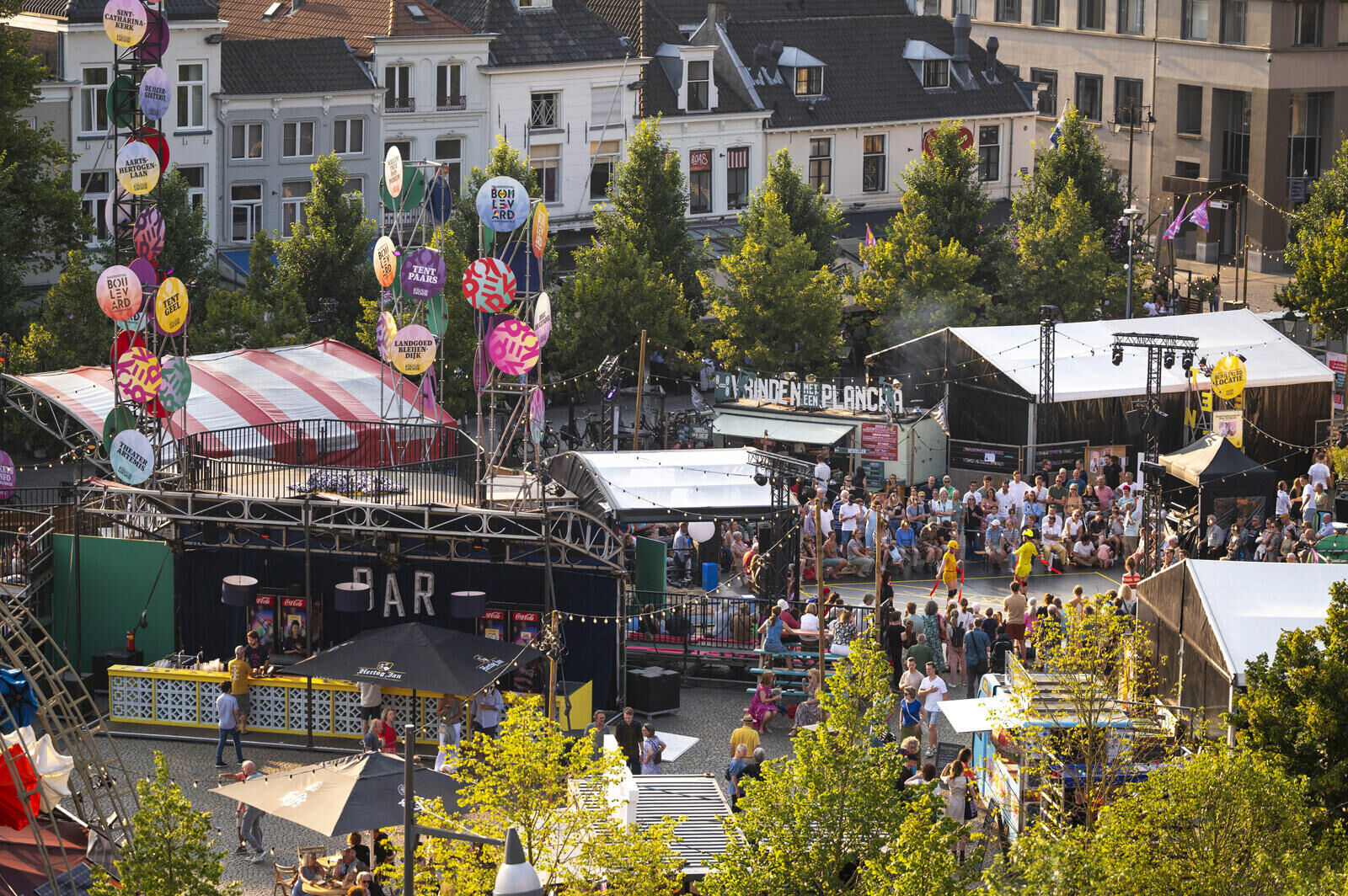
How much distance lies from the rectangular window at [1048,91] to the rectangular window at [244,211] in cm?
3645

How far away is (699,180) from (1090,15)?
1039 inches

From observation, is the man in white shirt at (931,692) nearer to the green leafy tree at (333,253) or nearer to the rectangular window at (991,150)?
the green leafy tree at (333,253)

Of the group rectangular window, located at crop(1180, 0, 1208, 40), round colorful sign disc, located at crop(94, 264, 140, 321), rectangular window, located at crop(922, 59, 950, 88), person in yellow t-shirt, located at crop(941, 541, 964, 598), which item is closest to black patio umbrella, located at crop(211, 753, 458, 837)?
round colorful sign disc, located at crop(94, 264, 140, 321)

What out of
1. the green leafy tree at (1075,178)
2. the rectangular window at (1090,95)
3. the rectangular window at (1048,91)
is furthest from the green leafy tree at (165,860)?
the rectangular window at (1048,91)

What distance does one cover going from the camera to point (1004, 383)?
40812 mm

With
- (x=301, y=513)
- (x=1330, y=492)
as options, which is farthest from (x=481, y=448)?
(x=1330, y=492)

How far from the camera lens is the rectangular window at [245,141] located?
52.7m

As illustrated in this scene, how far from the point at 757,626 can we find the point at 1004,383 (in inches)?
463

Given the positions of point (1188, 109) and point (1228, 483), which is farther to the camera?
point (1188, 109)

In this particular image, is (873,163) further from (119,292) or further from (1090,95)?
(119,292)

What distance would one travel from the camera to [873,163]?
198ft

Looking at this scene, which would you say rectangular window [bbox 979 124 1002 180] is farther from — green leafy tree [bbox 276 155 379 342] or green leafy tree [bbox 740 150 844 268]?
green leafy tree [bbox 276 155 379 342]

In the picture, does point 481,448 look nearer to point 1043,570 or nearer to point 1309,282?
point 1043,570

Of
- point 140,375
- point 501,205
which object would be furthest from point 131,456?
point 501,205
